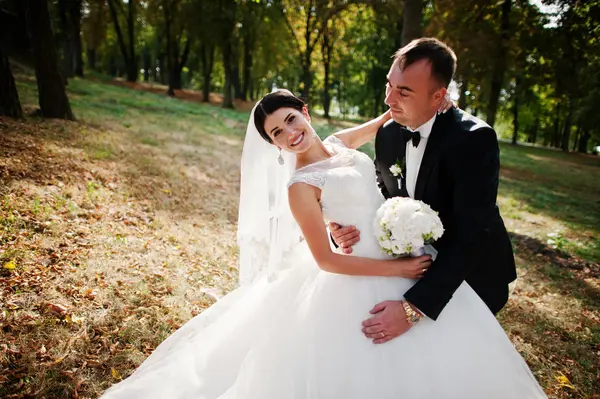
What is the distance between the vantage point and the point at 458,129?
242 cm

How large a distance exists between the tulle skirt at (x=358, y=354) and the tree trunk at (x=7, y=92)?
8218 mm

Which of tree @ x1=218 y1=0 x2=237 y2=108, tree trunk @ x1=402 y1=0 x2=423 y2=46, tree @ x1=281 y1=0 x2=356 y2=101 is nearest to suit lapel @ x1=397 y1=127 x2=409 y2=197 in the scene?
tree trunk @ x1=402 y1=0 x2=423 y2=46

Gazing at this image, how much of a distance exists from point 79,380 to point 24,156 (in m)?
5.47

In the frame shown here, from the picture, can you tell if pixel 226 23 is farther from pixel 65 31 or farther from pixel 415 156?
pixel 415 156

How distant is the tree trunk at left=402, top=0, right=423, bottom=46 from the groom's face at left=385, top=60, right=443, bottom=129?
7756 millimetres

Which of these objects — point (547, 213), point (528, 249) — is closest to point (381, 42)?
point (547, 213)

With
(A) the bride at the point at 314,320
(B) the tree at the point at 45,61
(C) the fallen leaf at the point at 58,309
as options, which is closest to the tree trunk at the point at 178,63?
(B) the tree at the point at 45,61

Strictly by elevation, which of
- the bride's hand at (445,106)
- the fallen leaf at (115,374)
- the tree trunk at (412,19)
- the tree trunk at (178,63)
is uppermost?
the tree trunk at (178,63)

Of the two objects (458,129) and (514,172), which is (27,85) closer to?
(458,129)

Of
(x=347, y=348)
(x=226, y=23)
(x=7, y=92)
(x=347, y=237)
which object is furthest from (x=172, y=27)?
(x=347, y=348)

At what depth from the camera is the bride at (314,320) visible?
2.33 metres

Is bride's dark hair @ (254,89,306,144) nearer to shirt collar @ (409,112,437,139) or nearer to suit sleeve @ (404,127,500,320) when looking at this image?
shirt collar @ (409,112,437,139)

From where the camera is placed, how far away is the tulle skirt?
7.55 ft

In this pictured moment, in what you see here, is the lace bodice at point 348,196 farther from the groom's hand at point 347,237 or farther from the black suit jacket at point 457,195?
the black suit jacket at point 457,195
